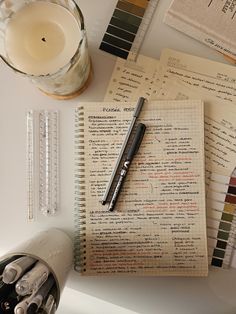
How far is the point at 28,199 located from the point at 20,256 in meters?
0.16

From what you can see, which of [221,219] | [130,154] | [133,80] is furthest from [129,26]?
[221,219]

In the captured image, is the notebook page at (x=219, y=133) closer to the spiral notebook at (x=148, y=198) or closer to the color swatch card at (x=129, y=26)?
the spiral notebook at (x=148, y=198)

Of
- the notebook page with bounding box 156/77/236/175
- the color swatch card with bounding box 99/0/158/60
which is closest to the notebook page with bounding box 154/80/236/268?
the notebook page with bounding box 156/77/236/175

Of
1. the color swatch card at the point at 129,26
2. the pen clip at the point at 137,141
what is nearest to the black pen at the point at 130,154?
the pen clip at the point at 137,141

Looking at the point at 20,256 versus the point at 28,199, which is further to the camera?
the point at 28,199

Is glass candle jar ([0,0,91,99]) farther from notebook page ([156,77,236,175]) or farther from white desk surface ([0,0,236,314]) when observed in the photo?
notebook page ([156,77,236,175])

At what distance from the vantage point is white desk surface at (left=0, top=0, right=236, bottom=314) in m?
0.63

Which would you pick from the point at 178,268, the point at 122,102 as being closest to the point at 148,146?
the point at 122,102

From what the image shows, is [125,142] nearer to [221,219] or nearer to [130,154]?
[130,154]

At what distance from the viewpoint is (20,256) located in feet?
1.67

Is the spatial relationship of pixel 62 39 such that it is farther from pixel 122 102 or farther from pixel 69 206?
pixel 69 206

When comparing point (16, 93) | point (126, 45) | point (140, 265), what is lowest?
point (140, 265)

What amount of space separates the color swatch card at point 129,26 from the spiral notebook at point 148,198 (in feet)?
0.27

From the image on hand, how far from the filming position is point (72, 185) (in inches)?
25.7
